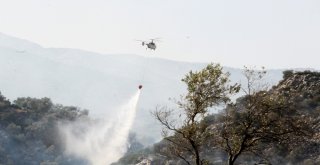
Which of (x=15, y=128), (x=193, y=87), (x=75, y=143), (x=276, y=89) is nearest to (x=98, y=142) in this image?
(x=75, y=143)

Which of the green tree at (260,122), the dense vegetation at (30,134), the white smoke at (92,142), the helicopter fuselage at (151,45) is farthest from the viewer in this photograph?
the white smoke at (92,142)

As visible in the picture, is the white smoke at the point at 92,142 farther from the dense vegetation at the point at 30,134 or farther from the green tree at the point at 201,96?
the green tree at the point at 201,96

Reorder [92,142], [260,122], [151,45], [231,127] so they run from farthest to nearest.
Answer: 1. [92,142]
2. [151,45]
3. [231,127]
4. [260,122]

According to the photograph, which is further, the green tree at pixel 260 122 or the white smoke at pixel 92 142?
the white smoke at pixel 92 142

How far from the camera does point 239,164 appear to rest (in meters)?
57.2

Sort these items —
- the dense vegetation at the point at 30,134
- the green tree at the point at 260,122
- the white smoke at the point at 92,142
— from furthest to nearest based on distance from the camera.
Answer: the white smoke at the point at 92,142 → the dense vegetation at the point at 30,134 → the green tree at the point at 260,122

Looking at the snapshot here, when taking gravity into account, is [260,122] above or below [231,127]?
above

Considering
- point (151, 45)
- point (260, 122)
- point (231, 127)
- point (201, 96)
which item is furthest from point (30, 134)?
point (260, 122)

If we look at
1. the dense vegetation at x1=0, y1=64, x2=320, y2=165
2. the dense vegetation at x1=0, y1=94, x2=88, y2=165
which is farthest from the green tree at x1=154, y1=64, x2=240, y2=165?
the dense vegetation at x1=0, y1=94, x2=88, y2=165

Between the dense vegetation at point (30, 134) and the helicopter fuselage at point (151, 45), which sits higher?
the helicopter fuselage at point (151, 45)

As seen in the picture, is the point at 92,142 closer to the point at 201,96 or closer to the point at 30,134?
the point at 30,134

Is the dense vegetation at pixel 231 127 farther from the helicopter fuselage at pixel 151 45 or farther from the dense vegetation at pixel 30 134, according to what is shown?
the helicopter fuselage at pixel 151 45

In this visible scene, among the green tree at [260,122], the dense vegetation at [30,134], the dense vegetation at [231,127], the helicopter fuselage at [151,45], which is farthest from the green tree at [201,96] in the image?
the dense vegetation at [30,134]

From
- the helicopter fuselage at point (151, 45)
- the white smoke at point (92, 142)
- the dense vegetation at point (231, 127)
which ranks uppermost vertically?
the helicopter fuselage at point (151, 45)
